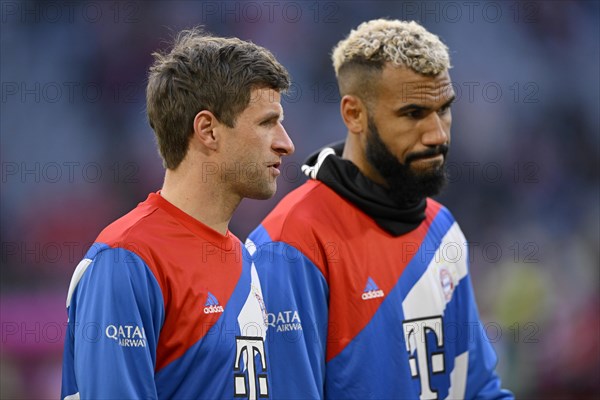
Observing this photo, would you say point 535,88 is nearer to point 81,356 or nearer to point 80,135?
point 80,135

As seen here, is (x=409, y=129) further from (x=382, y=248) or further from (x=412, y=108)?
(x=382, y=248)

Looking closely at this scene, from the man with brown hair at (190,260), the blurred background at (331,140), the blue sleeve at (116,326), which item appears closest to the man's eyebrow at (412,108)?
the man with brown hair at (190,260)

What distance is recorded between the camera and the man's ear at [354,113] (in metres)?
3.71

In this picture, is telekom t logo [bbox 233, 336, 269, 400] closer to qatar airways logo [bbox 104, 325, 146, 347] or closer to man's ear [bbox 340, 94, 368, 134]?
qatar airways logo [bbox 104, 325, 146, 347]

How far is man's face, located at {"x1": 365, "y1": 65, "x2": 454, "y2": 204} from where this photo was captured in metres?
3.60

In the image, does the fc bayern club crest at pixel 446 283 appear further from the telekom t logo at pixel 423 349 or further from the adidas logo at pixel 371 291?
the adidas logo at pixel 371 291

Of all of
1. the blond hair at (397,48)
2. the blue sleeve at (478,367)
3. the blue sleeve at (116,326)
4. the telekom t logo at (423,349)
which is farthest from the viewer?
the blue sleeve at (478,367)

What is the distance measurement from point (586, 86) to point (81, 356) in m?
7.94

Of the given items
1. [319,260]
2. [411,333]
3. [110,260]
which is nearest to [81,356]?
[110,260]

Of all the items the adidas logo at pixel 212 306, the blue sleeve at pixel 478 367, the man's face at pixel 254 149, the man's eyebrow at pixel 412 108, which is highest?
the man's eyebrow at pixel 412 108

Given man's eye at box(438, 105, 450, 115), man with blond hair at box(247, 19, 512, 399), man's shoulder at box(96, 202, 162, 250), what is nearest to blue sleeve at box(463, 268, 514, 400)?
man with blond hair at box(247, 19, 512, 399)

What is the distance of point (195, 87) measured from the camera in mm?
2785

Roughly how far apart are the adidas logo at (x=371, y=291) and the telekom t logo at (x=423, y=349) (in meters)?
0.15

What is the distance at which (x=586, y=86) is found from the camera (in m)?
9.36
